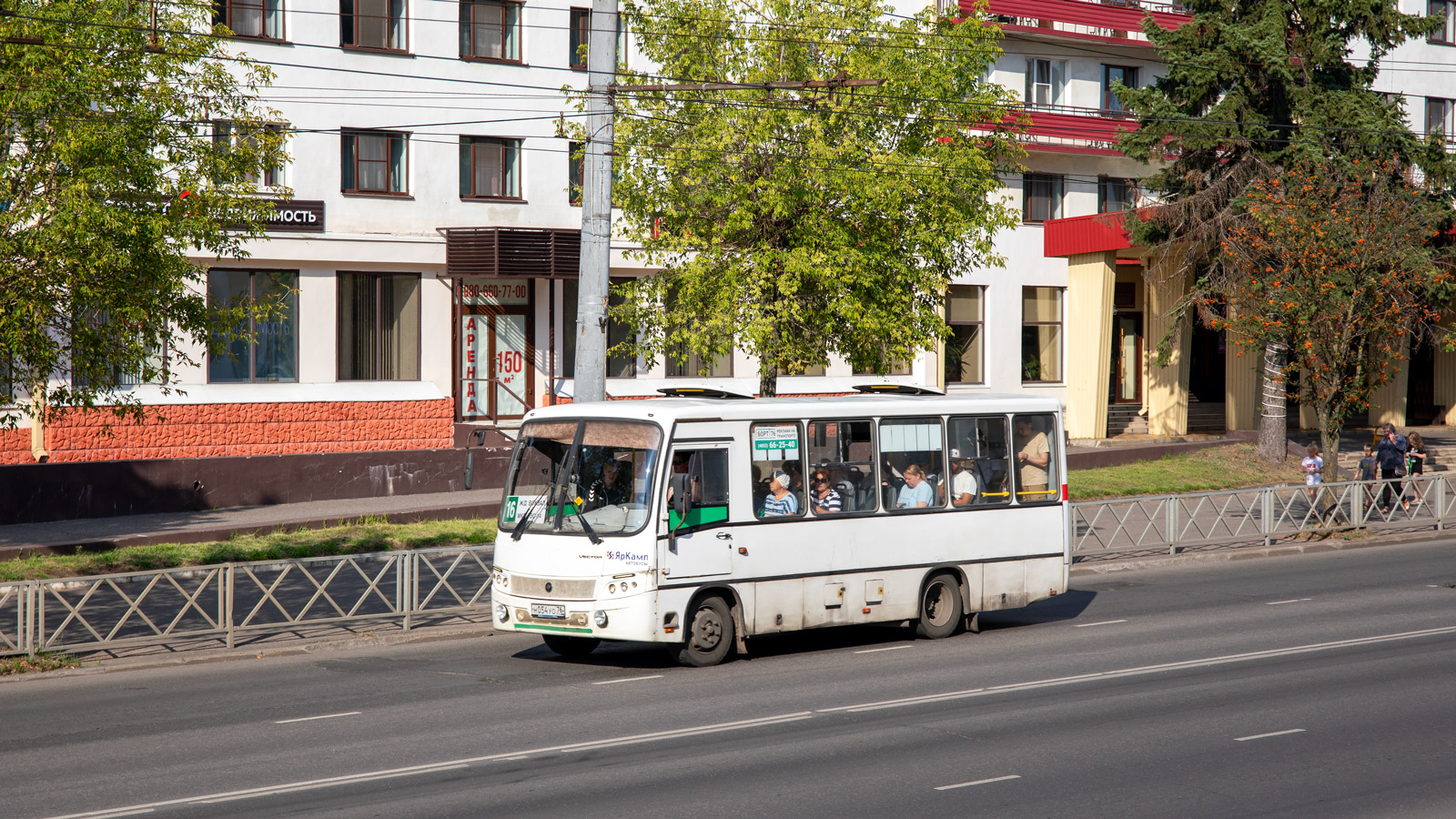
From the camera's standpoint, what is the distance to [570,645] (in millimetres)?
13469

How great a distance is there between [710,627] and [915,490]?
9.06 ft

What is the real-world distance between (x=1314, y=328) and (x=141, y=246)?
18405 mm

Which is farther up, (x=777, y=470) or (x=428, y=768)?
(x=777, y=470)

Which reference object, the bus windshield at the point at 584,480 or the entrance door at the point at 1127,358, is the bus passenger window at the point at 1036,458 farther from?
the entrance door at the point at 1127,358

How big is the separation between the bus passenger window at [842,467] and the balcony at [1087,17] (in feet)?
82.5

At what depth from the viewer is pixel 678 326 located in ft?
71.8

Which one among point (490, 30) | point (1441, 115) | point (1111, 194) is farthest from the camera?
point (1441, 115)

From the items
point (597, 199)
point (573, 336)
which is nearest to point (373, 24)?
point (573, 336)

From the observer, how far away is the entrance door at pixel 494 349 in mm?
31609

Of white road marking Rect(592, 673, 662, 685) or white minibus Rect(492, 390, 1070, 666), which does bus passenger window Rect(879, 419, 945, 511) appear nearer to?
white minibus Rect(492, 390, 1070, 666)

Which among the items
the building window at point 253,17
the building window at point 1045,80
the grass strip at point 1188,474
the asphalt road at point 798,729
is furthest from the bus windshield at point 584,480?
the building window at point 1045,80

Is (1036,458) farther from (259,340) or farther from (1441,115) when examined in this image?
(1441,115)

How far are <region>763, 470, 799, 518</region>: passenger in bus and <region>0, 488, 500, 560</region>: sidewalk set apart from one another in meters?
8.72

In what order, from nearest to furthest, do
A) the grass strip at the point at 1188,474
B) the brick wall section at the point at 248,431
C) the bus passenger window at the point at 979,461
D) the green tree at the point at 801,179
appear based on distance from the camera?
the bus passenger window at the point at 979,461, the green tree at the point at 801,179, the brick wall section at the point at 248,431, the grass strip at the point at 1188,474
